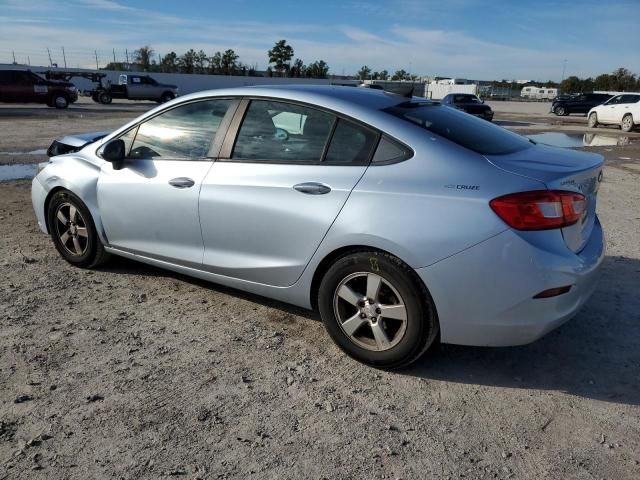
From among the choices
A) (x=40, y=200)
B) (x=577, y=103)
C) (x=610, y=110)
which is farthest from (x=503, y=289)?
(x=577, y=103)

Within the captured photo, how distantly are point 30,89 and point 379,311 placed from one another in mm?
30283

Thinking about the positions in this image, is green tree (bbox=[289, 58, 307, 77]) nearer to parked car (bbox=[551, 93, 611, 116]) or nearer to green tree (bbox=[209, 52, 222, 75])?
green tree (bbox=[209, 52, 222, 75])

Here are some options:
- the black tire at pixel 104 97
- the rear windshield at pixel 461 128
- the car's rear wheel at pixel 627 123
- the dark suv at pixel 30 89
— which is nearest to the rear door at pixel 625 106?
the car's rear wheel at pixel 627 123

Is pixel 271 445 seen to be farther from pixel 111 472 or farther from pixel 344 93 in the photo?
pixel 344 93

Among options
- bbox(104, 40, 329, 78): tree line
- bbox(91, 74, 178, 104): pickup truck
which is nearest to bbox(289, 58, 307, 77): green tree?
bbox(104, 40, 329, 78): tree line

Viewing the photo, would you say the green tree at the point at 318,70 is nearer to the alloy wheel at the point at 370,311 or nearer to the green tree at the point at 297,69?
the green tree at the point at 297,69

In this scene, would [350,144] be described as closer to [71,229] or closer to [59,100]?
[71,229]

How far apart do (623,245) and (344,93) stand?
377cm

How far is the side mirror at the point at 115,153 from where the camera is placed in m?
4.09

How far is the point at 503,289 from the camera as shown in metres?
2.77

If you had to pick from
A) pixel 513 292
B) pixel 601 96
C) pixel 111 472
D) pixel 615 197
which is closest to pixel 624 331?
pixel 513 292

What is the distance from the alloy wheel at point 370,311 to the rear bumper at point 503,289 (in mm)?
247

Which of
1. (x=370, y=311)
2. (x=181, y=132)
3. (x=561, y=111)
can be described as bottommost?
(x=561, y=111)

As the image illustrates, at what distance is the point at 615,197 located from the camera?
8.20 metres
